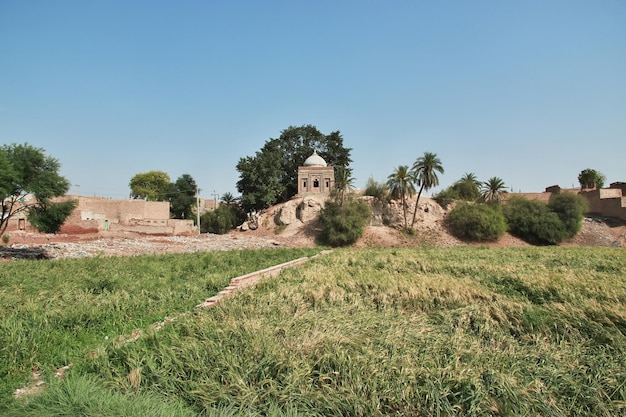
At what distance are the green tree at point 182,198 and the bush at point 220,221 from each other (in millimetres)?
12217

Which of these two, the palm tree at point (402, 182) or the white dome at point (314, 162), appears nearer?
the palm tree at point (402, 182)

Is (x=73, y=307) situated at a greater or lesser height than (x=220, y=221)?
lesser

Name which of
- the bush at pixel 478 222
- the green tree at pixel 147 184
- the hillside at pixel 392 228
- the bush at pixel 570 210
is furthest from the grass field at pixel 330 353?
the green tree at pixel 147 184

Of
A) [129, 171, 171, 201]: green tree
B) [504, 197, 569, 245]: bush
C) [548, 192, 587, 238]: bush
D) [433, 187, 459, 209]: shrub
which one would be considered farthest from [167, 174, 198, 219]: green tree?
[548, 192, 587, 238]: bush

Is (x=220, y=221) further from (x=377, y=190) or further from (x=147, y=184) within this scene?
(x=147, y=184)

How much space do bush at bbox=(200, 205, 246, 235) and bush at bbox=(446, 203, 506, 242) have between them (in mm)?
24888

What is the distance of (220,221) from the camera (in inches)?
1655

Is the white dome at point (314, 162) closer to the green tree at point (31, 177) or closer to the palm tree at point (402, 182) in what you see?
the palm tree at point (402, 182)

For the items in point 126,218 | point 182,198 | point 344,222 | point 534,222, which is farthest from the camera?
point 182,198

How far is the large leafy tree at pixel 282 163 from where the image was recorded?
43625 millimetres

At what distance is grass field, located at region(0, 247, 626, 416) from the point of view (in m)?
3.51

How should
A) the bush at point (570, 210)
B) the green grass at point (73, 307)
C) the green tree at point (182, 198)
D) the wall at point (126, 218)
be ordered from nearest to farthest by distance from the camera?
the green grass at point (73, 307), the wall at point (126, 218), the bush at point (570, 210), the green tree at point (182, 198)

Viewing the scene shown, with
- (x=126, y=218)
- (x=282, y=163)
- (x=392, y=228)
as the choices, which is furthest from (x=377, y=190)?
(x=126, y=218)

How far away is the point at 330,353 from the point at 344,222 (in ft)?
101
